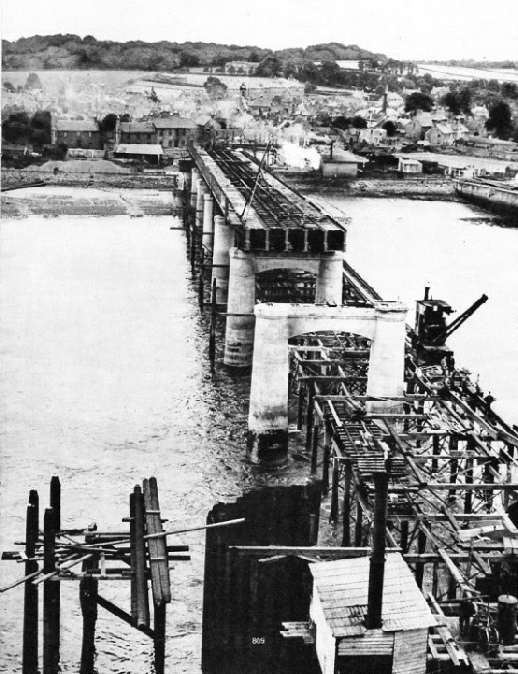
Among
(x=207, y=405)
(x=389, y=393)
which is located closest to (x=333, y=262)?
(x=207, y=405)

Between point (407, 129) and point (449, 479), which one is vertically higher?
point (407, 129)

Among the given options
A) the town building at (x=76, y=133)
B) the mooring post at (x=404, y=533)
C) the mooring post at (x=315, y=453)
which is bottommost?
the mooring post at (x=315, y=453)

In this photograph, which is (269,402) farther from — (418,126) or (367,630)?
(418,126)

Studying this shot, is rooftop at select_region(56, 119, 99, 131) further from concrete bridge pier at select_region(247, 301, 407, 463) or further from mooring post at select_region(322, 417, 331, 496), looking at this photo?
mooring post at select_region(322, 417, 331, 496)

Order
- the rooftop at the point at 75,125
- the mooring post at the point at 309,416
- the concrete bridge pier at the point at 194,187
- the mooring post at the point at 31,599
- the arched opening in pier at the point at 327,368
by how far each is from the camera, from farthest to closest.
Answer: the rooftop at the point at 75,125 < the concrete bridge pier at the point at 194,187 < the arched opening in pier at the point at 327,368 < the mooring post at the point at 309,416 < the mooring post at the point at 31,599

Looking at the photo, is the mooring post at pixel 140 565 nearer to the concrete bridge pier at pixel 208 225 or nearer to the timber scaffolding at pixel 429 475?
the timber scaffolding at pixel 429 475

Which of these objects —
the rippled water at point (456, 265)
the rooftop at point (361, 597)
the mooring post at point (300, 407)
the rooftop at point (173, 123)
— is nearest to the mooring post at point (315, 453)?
the mooring post at point (300, 407)

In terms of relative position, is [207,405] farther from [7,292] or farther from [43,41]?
[43,41]
